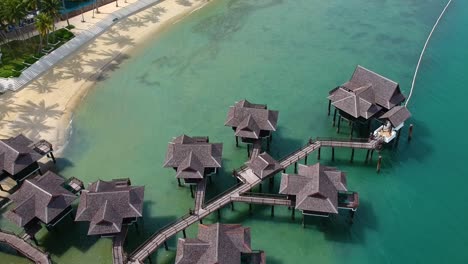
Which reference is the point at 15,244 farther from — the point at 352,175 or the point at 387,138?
the point at 387,138

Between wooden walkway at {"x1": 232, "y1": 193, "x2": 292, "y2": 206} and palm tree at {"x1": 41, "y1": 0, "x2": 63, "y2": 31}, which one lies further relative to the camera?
palm tree at {"x1": 41, "y1": 0, "x2": 63, "y2": 31}

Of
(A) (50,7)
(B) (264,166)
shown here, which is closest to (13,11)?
(A) (50,7)

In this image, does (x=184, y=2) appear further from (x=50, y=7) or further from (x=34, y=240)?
(x=34, y=240)

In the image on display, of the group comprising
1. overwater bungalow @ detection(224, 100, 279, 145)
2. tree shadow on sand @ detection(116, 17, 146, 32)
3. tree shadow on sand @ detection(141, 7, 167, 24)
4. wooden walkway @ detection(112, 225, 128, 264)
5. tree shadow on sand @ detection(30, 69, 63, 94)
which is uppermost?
tree shadow on sand @ detection(141, 7, 167, 24)

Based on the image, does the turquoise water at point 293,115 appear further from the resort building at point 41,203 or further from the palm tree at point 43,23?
the palm tree at point 43,23

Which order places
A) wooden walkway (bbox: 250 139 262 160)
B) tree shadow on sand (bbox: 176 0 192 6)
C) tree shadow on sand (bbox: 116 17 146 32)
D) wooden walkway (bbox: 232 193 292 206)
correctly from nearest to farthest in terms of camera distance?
wooden walkway (bbox: 232 193 292 206) < wooden walkway (bbox: 250 139 262 160) < tree shadow on sand (bbox: 116 17 146 32) < tree shadow on sand (bbox: 176 0 192 6)

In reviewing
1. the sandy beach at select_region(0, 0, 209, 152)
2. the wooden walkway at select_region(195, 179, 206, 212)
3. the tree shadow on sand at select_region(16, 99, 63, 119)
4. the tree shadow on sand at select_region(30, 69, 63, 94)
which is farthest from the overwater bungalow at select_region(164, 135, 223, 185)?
the tree shadow on sand at select_region(30, 69, 63, 94)

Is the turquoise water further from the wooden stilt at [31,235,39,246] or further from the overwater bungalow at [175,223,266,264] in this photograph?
the overwater bungalow at [175,223,266,264]
